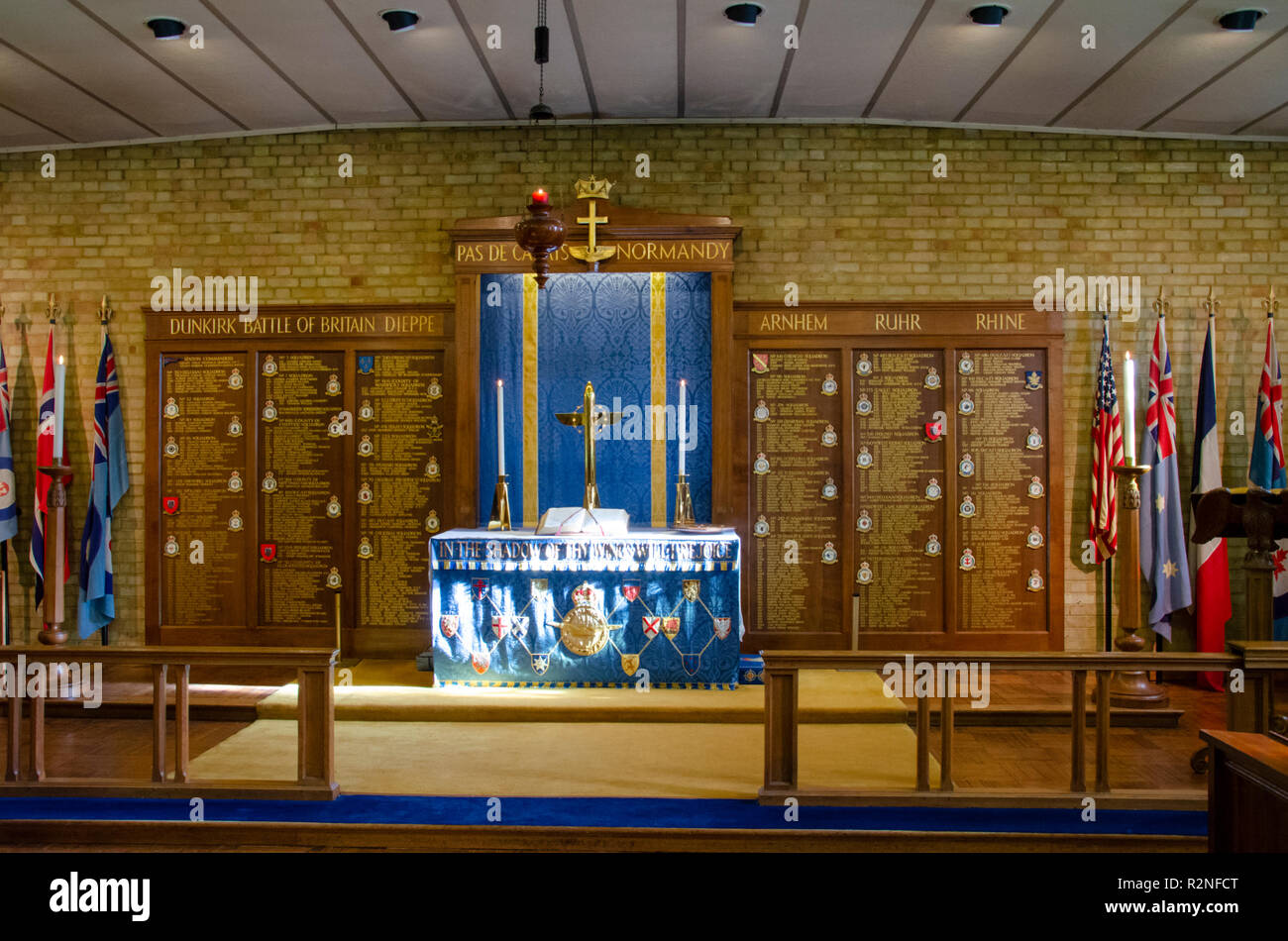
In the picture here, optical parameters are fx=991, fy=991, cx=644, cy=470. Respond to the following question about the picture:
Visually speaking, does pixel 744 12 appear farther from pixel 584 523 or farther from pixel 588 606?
pixel 588 606

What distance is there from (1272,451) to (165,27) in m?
7.34

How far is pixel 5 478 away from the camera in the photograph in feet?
22.9

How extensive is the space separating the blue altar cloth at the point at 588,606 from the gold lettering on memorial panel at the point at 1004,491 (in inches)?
84.8

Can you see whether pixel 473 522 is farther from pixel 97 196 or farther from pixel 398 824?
pixel 97 196

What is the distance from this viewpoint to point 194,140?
7234 mm

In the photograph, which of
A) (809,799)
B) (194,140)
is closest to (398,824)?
(809,799)

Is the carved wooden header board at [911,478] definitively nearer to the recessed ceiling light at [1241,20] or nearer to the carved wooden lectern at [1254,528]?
the recessed ceiling light at [1241,20]

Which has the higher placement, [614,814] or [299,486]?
[299,486]

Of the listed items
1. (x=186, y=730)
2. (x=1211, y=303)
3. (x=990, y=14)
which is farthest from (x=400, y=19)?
(x=1211, y=303)

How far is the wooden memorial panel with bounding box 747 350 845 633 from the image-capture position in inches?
275

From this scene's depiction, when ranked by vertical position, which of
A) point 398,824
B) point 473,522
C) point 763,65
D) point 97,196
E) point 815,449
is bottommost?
point 398,824

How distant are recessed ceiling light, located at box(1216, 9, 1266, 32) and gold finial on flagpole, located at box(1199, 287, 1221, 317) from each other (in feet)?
6.81

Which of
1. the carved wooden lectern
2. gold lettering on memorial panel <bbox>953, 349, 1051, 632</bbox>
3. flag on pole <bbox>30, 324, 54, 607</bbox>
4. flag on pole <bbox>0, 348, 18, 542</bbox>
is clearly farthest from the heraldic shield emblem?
flag on pole <bbox>0, 348, 18, 542</bbox>

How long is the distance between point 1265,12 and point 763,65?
8.84 feet
